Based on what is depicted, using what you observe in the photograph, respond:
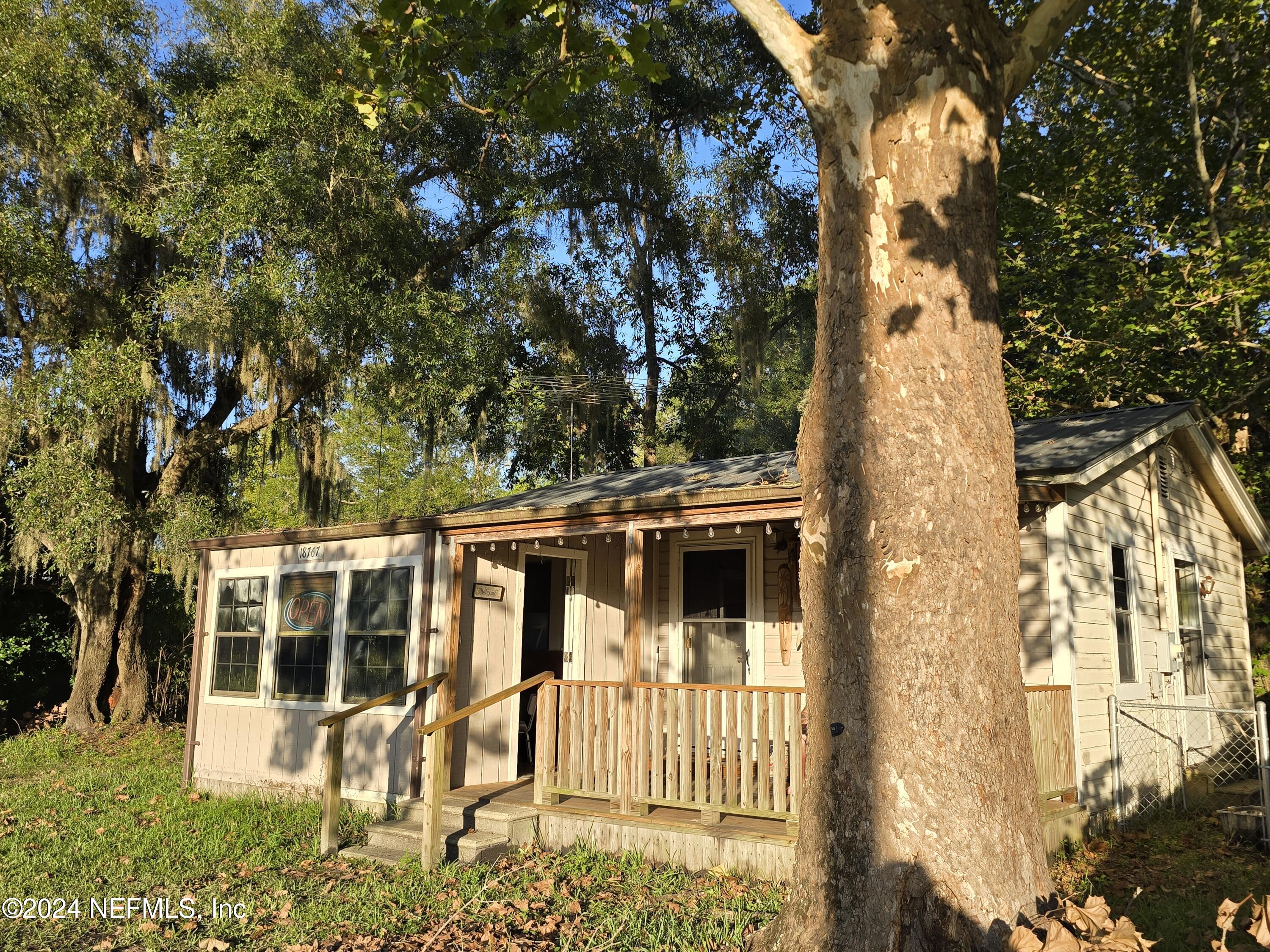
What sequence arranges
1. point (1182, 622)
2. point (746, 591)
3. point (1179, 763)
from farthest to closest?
1. point (1182, 622)
2. point (746, 591)
3. point (1179, 763)

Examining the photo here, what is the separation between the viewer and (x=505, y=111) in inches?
316

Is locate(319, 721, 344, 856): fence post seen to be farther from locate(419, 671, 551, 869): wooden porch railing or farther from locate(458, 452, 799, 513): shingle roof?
locate(458, 452, 799, 513): shingle roof

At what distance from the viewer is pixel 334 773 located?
25.7ft

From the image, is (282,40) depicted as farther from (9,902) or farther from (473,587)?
(9,902)

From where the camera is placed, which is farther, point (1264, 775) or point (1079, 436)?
point (1079, 436)

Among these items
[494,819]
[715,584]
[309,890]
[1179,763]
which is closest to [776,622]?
[715,584]

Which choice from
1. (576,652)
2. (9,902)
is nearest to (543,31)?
(576,652)

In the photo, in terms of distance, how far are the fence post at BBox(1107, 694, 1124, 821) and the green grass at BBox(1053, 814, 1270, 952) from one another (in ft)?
0.72

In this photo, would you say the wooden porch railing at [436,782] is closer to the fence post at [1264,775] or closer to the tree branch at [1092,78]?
the fence post at [1264,775]

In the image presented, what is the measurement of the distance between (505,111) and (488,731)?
223 inches

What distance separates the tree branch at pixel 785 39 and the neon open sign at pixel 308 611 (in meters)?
7.33

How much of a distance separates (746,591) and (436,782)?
3768 mm

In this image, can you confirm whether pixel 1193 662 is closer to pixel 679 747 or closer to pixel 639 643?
pixel 679 747

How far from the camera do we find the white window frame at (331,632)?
30.4 feet
